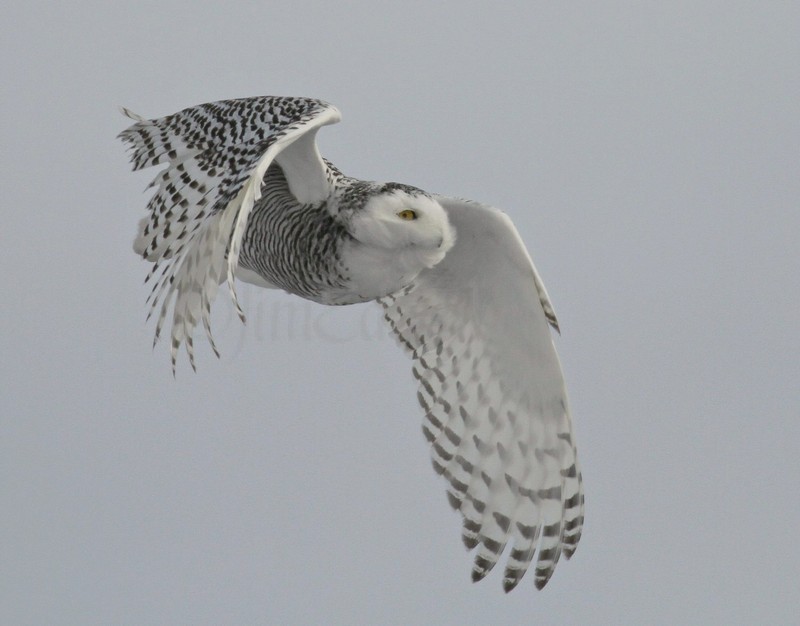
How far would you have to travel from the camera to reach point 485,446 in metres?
7.00

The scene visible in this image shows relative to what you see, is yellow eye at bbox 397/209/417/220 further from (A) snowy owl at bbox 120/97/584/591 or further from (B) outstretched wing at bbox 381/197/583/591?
(B) outstretched wing at bbox 381/197/583/591

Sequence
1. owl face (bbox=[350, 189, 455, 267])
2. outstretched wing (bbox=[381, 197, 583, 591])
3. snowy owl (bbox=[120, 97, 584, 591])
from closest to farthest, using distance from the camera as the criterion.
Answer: snowy owl (bbox=[120, 97, 584, 591]), owl face (bbox=[350, 189, 455, 267]), outstretched wing (bbox=[381, 197, 583, 591])

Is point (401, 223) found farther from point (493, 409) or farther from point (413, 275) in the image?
point (493, 409)

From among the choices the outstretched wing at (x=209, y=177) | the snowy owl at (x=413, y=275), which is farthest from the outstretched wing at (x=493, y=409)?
the outstretched wing at (x=209, y=177)

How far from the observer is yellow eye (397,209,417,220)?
19.6 ft

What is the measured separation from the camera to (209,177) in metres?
5.86

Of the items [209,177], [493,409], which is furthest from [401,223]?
[493,409]

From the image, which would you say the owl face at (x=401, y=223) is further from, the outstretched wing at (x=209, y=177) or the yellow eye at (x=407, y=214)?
the outstretched wing at (x=209, y=177)

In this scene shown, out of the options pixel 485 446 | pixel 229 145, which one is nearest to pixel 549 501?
pixel 485 446

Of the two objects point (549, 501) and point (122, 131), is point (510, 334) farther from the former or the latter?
point (122, 131)

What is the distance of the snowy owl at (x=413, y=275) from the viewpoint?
5.59 metres

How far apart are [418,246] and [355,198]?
1.22 feet

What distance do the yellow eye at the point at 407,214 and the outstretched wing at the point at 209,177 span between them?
0.48 m

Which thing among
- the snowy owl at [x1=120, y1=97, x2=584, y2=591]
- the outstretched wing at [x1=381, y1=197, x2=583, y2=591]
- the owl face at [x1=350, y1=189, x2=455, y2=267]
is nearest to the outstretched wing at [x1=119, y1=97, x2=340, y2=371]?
the snowy owl at [x1=120, y1=97, x2=584, y2=591]
